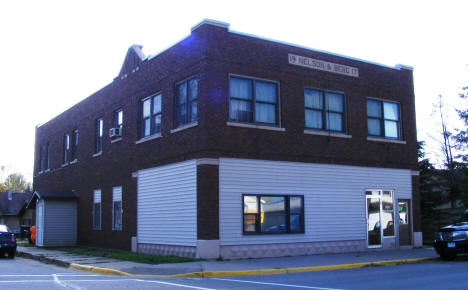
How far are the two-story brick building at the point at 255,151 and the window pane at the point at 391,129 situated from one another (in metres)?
0.08

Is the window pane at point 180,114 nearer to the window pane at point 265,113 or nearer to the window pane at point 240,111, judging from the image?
the window pane at point 240,111

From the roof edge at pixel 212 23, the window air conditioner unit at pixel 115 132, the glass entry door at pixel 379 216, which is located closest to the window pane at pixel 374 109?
the glass entry door at pixel 379 216

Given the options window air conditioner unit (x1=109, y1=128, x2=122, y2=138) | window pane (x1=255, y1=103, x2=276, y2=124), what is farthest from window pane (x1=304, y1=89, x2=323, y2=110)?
window air conditioner unit (x1=109, y1=128, x2=122, y2=138)

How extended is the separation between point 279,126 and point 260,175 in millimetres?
2237

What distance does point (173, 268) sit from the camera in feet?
52.2

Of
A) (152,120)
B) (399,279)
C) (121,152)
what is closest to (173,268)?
(399,279)

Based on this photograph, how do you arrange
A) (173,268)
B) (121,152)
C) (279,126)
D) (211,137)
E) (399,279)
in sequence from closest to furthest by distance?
(399,279)
(173,268)
(211,137)
(279,126)
(121,152)

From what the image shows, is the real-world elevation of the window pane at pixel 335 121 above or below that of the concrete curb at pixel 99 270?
above

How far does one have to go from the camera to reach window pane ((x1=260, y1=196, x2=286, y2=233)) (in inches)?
771

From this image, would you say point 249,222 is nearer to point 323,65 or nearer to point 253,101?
point 253,101

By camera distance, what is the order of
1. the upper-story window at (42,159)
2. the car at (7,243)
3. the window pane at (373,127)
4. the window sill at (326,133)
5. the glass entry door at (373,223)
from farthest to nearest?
1. the upper-story window at (42,159)
2. the car at (7,243)
3. the window pane at (373,127)
4. the glass entry door at (373,223)
5. the window sill at (326,133)

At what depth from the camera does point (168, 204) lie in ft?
67.3

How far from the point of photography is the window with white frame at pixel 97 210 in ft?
92.1

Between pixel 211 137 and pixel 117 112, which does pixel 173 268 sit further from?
pixel 117 112
